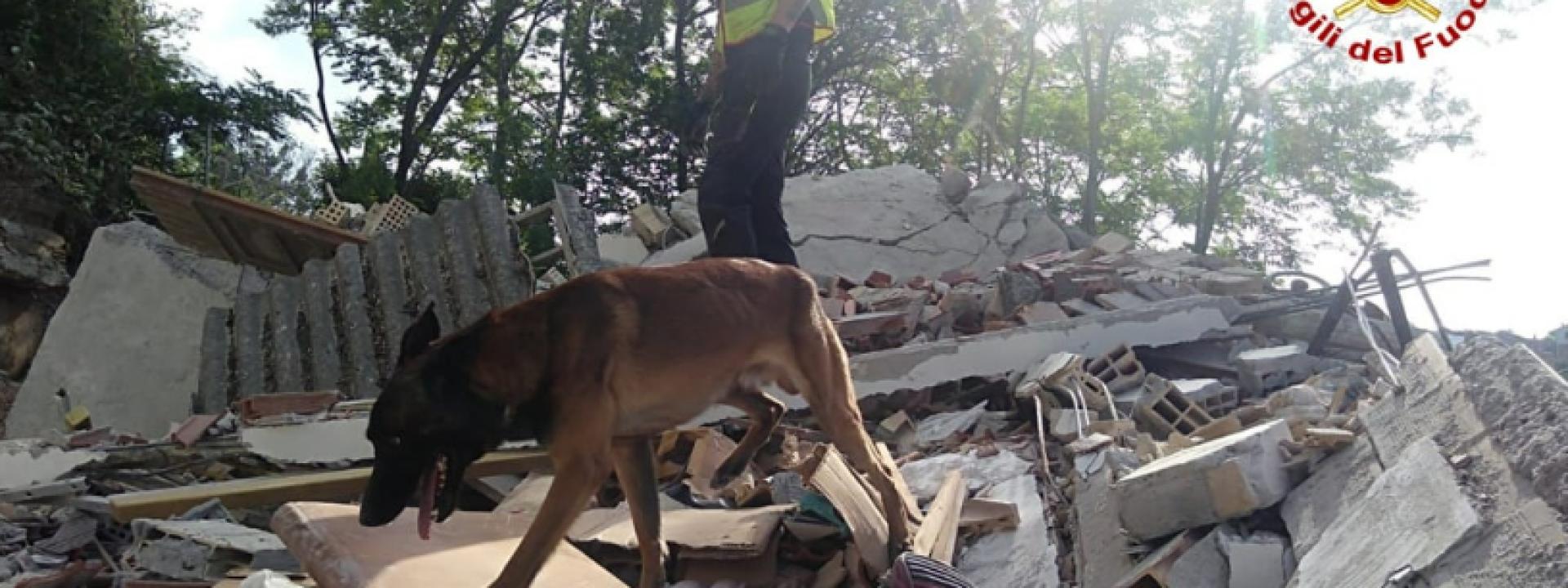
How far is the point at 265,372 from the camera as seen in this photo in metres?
7.80

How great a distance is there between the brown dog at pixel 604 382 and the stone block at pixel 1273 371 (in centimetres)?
306

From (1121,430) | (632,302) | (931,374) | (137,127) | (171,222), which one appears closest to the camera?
(632,302)

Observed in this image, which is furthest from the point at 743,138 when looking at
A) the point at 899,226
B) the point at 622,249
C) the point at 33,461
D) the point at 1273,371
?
the point at 899,226

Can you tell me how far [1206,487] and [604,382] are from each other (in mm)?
1877

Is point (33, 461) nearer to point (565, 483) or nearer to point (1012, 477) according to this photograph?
point (565, 483)

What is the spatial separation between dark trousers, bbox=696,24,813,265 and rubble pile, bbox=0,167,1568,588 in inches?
40.0

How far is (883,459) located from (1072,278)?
14.7 feet

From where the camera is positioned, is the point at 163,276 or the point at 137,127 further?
the point at 137,127

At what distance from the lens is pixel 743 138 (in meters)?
5.94

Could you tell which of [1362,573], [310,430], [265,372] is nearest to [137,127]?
[265,372]

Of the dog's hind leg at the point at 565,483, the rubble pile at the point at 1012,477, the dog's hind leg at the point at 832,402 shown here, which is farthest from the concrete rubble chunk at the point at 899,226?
the dog's hind leg at the point at 565,483

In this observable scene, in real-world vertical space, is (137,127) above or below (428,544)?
above

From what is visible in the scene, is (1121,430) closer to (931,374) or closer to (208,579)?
(931,374)

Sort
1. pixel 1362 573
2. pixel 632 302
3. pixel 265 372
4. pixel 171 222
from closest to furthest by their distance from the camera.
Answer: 1. pixel 1362 573
2. pixel 632 302
3. pixel 265 372
4. pixel 171 222
